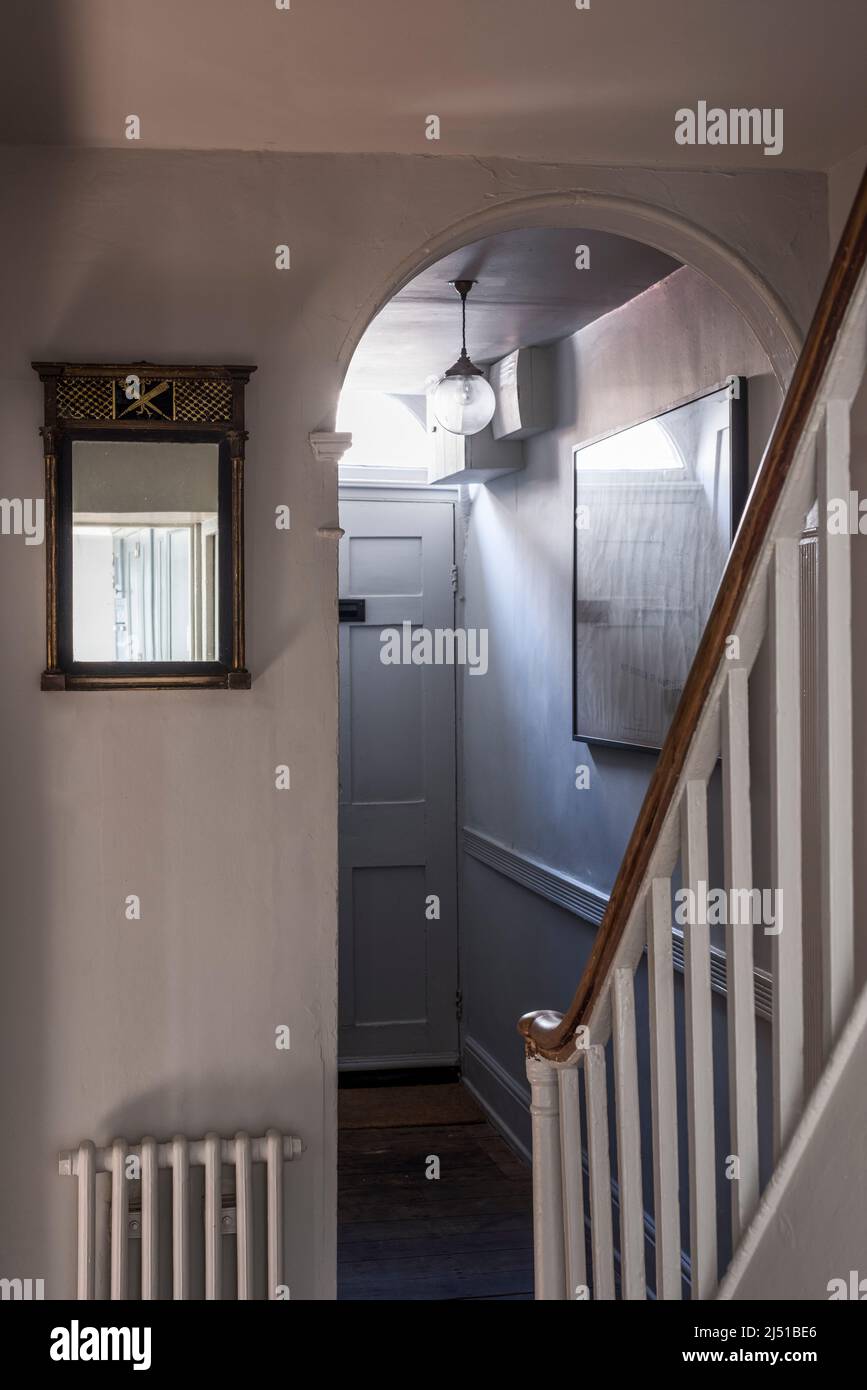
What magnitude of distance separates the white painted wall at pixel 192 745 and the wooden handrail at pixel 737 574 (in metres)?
0.93

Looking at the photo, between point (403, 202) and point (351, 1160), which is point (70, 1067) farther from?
point (351, 1160)

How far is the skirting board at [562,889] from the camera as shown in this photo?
2.88 metres

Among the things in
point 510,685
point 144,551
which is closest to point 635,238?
point 144,551

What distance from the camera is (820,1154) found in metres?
1.35

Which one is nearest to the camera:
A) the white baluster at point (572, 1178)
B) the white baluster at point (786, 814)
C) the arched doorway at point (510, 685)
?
the white baluster at point (786, 814)

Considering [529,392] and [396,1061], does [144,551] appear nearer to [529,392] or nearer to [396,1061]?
[529,392]

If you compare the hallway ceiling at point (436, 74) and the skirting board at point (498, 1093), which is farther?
the skirting board at point (498, 1093)

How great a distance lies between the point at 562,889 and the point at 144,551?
211 cm

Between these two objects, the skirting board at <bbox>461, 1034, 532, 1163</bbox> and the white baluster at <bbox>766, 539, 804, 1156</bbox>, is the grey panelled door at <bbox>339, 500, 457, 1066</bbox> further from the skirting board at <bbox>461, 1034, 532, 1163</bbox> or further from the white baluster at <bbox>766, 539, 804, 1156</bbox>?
the white baluster at <bbox>766, 539, 804, 1156</bbox>

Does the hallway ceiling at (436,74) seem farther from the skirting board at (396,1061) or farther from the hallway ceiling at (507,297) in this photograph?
the skirting board at (396,1061)

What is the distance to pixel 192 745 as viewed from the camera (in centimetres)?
251

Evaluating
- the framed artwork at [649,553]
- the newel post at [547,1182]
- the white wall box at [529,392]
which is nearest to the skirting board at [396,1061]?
the framed artwork at [649,553]

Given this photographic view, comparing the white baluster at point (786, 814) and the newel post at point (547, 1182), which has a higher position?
the white baluster at point (786, 814)

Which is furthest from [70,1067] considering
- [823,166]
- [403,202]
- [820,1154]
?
[823,166]
